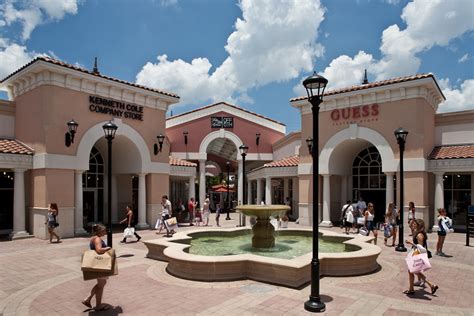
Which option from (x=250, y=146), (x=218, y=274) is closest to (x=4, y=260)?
(x=218, y=274)

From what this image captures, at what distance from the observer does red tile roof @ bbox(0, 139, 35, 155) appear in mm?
14805

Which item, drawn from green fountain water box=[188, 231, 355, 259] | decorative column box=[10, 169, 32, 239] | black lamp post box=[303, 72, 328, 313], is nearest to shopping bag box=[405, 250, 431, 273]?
black lamp post box=[303, 72, 328, 313]

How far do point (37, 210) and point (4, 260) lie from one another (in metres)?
4.66

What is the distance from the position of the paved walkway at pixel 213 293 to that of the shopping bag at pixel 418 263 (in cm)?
55

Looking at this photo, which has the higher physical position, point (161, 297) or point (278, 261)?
point (278, 261)

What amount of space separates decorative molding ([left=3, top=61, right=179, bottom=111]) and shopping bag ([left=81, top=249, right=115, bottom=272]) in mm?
11381

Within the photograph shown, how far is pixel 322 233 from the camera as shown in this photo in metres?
12.7

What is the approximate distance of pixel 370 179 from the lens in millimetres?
21094

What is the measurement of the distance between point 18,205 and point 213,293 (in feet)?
38.8

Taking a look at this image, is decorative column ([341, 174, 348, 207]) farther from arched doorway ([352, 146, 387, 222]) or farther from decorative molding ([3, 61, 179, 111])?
decorative molding ([3, 61, 179, 111])

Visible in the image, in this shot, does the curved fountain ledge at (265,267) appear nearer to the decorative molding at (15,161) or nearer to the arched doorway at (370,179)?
the decorative molding at (15,161)

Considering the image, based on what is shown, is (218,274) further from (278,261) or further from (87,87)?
(87,87)

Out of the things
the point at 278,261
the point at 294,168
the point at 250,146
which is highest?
the point at 250,146

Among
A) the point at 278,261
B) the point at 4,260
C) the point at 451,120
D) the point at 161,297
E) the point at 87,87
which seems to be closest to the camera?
the point at 161,297
